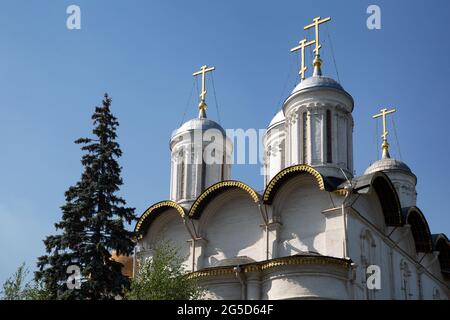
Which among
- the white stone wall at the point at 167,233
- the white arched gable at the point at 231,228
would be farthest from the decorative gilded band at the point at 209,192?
the white stone wall at the point at 167,233

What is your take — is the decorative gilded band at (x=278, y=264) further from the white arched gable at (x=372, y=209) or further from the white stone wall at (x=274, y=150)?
the white stone wall at (x=274, y=150)

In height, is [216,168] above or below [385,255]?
above

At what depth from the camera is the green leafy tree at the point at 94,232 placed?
1505 cm

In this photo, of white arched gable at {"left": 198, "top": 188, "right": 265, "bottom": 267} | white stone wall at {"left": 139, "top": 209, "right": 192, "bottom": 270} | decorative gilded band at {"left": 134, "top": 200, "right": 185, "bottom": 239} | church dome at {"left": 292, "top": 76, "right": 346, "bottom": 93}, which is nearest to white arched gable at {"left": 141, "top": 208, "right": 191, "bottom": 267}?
white stone wall at {"left": 139, "top": 209, "right": 192, "bottom": 270}

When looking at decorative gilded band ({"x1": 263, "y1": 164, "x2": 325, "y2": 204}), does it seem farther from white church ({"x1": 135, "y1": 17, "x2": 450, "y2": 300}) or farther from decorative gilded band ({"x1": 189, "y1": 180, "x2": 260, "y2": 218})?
decorative gilded band ({"x1": 189, "y1": 180, "x2": 260, "y2": 218})

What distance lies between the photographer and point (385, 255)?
68.0ft

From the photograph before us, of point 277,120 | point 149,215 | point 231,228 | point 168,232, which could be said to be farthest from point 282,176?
point 277,120

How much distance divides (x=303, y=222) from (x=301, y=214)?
239mm

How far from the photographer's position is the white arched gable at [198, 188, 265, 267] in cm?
2011

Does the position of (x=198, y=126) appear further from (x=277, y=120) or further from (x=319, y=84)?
(x=319, y=84)
